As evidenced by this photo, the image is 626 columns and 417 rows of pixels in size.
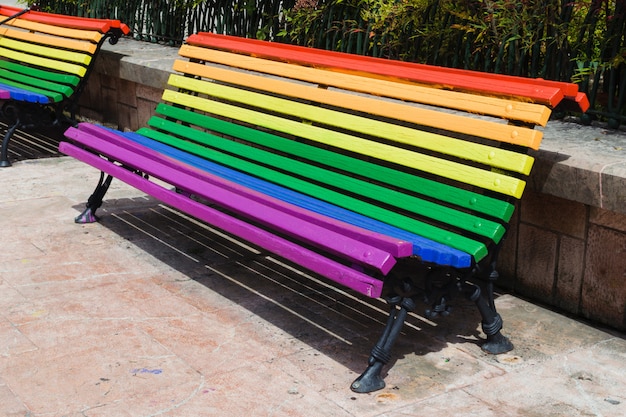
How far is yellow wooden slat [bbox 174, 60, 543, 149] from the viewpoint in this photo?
12.6 feet

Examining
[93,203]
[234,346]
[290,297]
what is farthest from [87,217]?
[234,346]

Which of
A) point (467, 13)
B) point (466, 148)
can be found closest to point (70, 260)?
point (466, 148)

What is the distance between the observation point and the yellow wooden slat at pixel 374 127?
12.6ft

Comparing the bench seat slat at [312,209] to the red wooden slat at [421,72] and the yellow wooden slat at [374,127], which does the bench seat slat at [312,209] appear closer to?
the yellow wooden slat at [374,127]

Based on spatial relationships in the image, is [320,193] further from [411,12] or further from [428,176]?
[411,12]

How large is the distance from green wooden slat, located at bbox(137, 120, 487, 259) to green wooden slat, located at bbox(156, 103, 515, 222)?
3.4 inches

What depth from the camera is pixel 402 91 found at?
172 inches

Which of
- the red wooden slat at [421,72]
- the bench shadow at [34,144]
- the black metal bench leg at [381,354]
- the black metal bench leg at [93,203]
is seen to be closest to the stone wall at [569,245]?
the red wooden slat at [421,72]

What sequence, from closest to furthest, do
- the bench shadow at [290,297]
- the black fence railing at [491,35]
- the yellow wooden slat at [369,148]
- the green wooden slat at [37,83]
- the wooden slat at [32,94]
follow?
the yellow wooden slat at [369,148] → the bench shadow at [290,297] → the black fence railing at [491,35] → the wooden slat at [32,94] → the green wooden slat at [37,83]

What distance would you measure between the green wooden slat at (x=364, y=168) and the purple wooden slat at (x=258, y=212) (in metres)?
0.52

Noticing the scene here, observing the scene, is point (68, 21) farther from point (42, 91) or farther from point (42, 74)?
point (42, 91)

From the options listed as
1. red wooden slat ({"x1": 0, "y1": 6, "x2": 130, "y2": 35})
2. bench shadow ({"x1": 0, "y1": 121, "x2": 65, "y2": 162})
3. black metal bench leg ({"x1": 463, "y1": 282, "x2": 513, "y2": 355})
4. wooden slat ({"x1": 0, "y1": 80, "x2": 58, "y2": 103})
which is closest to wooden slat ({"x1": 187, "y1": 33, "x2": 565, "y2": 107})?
black metal bench leg ({"x1": 463, "y1": 282, "x2": 513, "y2": 355})

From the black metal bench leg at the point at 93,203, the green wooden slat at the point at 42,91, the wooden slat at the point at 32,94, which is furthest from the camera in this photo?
the green wooden slat at the point at 42,91

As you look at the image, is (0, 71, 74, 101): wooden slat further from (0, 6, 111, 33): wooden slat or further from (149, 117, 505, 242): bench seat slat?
(149, 117, 505, 242): bench seat slat
